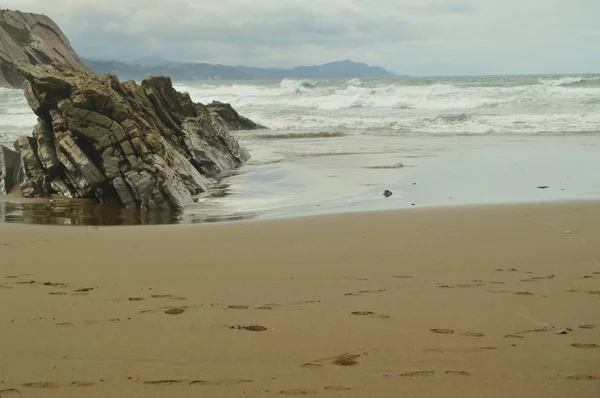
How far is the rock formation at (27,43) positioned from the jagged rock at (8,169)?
55858 millimetres

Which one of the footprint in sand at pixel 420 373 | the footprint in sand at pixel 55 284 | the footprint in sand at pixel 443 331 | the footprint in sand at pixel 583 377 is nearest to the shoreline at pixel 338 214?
the footprint in sand at pixel 55 284

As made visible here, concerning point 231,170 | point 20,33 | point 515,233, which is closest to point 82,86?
point 231,170

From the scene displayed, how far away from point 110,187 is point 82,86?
7.80 feet

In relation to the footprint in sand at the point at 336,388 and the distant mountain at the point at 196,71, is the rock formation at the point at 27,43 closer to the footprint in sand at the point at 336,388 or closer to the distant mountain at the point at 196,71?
the footprint in sand at the point at 336,388

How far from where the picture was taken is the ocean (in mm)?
10188

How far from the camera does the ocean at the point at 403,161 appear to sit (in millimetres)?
10188

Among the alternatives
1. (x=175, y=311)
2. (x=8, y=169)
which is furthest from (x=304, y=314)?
(x=8, y=169)

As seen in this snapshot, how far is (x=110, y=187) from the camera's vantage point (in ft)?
36.5

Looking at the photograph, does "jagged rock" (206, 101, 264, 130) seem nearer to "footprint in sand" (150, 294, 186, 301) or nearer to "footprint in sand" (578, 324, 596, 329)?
"footprint in sand" (150, 294, 186, 301)

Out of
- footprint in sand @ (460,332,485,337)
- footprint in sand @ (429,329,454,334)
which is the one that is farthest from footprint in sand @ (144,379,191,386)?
footprint in sand @ (460,332,485,337)

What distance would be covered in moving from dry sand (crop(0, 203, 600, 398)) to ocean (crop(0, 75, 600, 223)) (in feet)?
9.57

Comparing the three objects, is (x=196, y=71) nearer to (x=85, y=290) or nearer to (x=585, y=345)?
(x=85, y=290)

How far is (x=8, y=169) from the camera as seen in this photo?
40.8 ft

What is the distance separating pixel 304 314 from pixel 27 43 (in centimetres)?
8151
